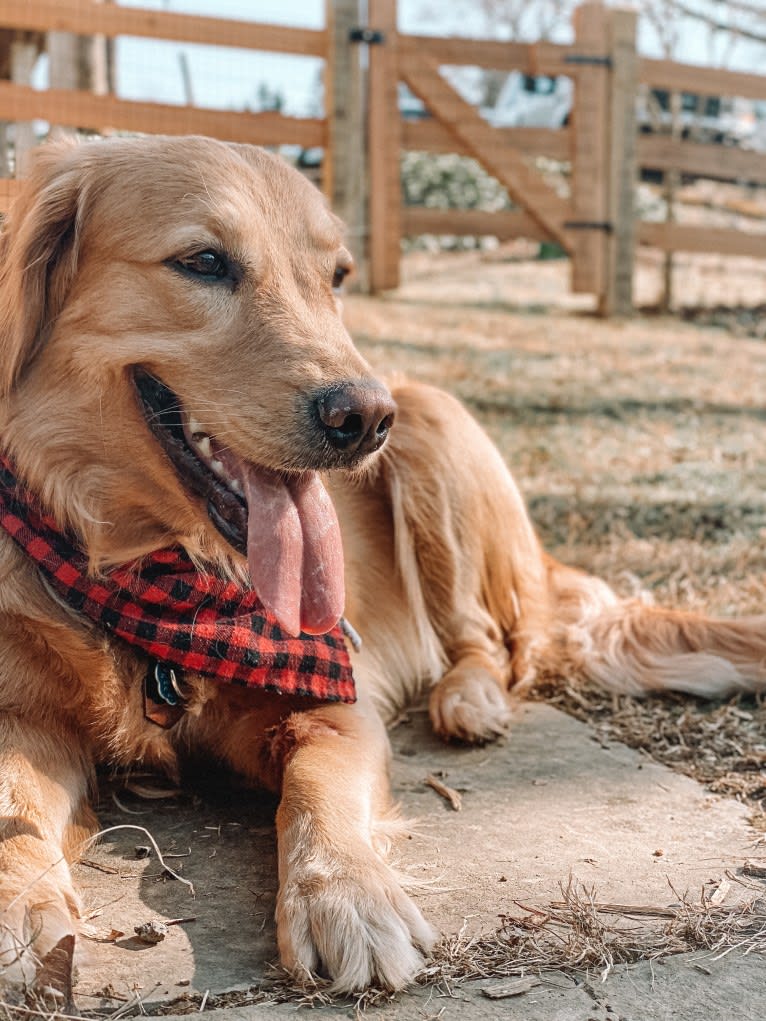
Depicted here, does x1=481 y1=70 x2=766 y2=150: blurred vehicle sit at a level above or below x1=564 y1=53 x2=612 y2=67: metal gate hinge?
above

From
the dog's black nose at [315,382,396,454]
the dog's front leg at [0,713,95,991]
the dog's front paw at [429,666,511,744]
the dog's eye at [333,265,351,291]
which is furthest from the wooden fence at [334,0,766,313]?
the dog's front leg at [0,713,95,991]

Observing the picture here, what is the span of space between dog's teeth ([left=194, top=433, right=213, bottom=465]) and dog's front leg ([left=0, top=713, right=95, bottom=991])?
0.64 metres

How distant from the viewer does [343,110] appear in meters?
8.12

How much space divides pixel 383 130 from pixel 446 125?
2.47 feet

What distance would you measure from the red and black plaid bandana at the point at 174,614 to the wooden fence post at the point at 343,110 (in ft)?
19.0

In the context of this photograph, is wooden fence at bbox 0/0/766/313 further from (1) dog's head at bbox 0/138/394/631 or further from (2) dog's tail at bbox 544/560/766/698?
(2) dog's tail at bbox 544/560/766/698

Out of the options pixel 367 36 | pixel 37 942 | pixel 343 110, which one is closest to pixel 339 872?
pixel 37 942

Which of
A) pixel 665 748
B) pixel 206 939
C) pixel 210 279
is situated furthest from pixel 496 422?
pixel 206 939

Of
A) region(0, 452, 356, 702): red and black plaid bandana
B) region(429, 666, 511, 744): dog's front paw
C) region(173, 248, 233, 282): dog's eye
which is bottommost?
region(429, 666, 511, 744): dog's front paw

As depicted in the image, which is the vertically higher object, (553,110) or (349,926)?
(553,110)

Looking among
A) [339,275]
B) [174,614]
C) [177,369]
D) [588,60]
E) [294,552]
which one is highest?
[588,60]

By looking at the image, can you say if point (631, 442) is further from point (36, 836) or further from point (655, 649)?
point (36, 836)

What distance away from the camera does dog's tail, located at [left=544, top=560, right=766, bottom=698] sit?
316 centimetres

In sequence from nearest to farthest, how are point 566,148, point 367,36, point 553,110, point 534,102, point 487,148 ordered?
point 367,36, point 487,148, point 566,148, point 553,110, point 534,102
